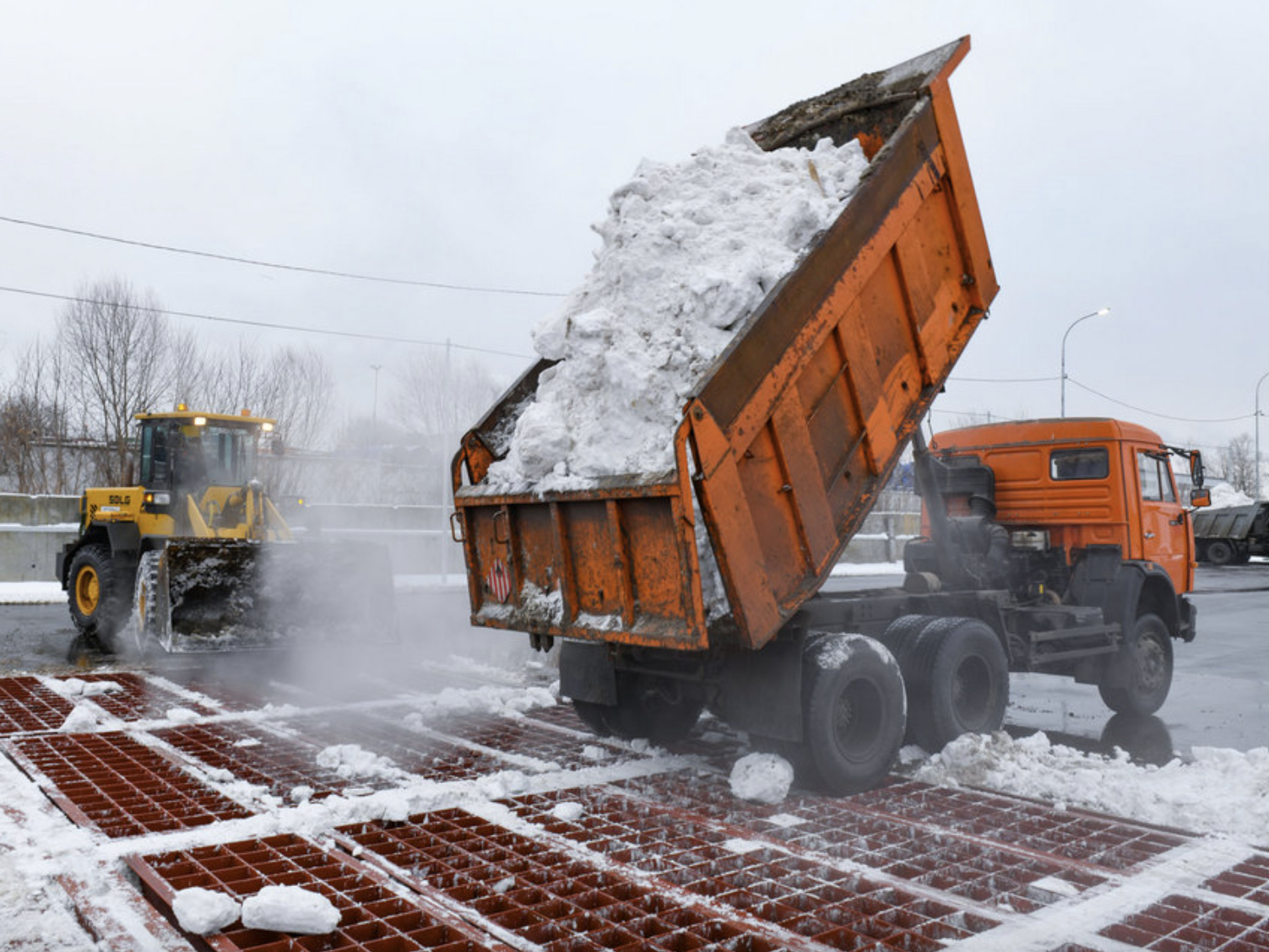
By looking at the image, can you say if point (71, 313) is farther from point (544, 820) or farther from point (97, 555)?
point (544, 820)

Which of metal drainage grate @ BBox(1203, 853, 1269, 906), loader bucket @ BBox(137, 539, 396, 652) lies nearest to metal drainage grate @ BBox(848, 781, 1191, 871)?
metal drainage grate @ BBox(1203, 853, 1269, 906)

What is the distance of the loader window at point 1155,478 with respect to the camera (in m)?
8.95

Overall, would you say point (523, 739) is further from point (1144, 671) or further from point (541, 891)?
point (1144, 671)

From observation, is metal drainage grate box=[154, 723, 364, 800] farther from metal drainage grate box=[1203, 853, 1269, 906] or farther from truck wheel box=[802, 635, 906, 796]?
metal drainage grate box=[1203, 853, 1269, 906]

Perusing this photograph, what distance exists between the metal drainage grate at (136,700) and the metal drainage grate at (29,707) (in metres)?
0.30

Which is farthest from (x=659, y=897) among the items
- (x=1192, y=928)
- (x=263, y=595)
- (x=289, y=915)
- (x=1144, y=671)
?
(x=263, y=595)

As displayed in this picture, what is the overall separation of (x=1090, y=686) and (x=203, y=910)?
386 inches

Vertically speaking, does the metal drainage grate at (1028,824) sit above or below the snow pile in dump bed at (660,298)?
below

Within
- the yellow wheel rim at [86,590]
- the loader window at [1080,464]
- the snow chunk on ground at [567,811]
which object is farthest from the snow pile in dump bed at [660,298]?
the yellow wheel rim at [86,590]

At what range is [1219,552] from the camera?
1426 inches

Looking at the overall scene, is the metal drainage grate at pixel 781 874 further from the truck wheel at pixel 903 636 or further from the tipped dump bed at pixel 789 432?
the truck wheel at pixel 903 636

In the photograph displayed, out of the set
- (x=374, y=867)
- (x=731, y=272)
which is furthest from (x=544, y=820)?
(x=731, y=272)

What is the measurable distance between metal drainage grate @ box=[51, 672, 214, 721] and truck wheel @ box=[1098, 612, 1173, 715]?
7511 mm

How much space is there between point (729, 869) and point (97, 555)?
413 inches
